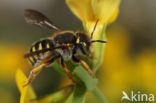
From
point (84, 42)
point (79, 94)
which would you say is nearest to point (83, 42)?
point (84, 42)

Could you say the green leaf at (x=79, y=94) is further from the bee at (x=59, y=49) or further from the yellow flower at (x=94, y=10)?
the yellow flower at (x=94, y=10)

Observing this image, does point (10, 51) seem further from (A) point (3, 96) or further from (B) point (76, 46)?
(B) point (76, 46)

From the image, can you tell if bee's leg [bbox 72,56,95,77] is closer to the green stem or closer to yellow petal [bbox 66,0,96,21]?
the green stem

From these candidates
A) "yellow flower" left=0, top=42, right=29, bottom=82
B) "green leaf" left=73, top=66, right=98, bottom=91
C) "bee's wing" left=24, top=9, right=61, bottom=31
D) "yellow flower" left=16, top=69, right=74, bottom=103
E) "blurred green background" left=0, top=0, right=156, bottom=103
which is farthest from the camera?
"yellow flower" left=0, top=42, right=29, bottom=82

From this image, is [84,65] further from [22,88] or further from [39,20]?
[39,20]

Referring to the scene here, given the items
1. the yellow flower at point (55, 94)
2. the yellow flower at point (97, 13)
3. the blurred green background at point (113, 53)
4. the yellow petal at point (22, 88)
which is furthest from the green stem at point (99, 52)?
the blurred green background at point (113, 53)

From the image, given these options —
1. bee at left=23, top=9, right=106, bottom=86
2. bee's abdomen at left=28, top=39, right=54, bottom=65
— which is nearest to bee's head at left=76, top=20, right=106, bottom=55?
bee at left=23, top=9, right=106, bottom=86
